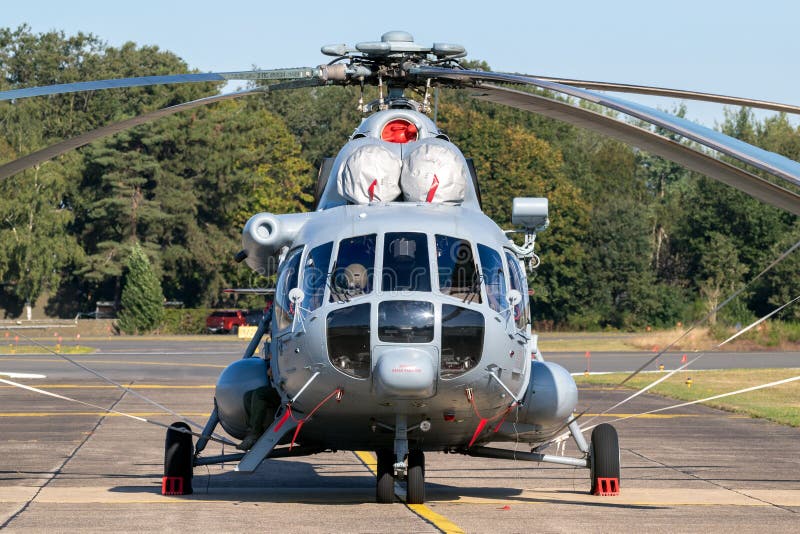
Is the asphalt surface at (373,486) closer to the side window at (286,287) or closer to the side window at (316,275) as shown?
the side window at (286,287)

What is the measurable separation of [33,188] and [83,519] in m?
70.5

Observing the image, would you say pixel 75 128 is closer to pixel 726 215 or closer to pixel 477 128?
pixel 477 128

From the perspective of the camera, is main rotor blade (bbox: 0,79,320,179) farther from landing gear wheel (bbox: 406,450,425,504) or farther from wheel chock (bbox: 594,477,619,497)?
wheel chock (bbox: 594,477,619,497)

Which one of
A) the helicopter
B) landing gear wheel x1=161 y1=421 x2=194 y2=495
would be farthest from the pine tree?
landing gear wheel x1=161 y1=421 x2=194 y2=495

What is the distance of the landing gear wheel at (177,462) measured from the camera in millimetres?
12734

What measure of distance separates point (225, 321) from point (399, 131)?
65039mm

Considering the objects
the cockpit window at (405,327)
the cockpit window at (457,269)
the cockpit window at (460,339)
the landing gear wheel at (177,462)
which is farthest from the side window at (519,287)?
the landing gear wheel at (177,462)

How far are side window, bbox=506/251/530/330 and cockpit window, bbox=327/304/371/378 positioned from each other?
5.18 ft

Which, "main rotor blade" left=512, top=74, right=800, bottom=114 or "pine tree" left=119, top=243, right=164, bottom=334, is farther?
"pine tree" left=119, top=243, right=164, bottom=334

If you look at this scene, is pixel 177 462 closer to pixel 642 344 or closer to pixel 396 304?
pixel 396 304

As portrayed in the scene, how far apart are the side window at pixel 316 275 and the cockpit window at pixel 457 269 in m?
1.00

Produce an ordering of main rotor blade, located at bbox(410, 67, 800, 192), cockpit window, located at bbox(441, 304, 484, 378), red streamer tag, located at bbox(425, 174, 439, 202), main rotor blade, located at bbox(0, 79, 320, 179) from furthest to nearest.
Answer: red streamer tag, located at bbox(425, 174, 439, 202)
cockpit window, located at bbox(441, 304, 484, 378)
main rotor blade, located at bbox(0, 79, 320, 179)
main rotor blade, located at bbox(410, 67, 800, 192)

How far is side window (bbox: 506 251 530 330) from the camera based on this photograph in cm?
1135

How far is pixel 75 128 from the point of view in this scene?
93438mm
